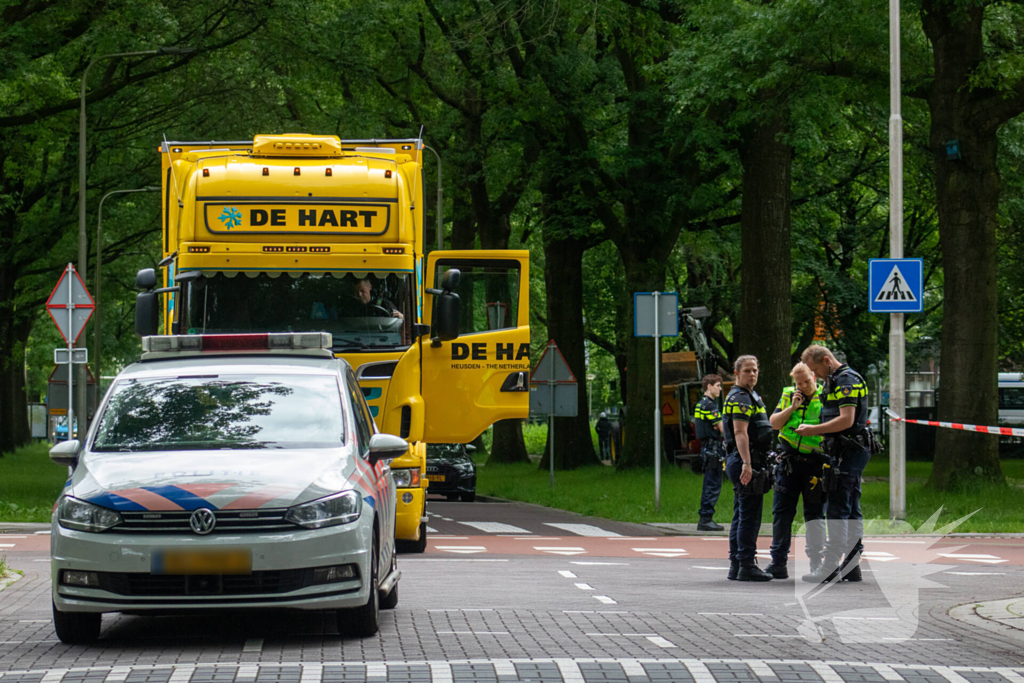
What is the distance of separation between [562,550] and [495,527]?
141 inches

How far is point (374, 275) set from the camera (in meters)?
12.8

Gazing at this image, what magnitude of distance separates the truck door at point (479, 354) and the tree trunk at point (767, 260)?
11.6 metres

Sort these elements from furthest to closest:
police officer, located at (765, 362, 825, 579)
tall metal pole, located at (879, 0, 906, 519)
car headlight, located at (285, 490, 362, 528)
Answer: tall metal pole, located at (879, 0, 906, 519)
police officer, located at (765, 362, 825, 579)
car headlight, located at (285, 490, 362, 528)

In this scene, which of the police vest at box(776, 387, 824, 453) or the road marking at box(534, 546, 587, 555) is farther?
the road marking at box(534, 546, 587, 555)

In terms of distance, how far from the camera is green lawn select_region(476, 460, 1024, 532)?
59.3 feet

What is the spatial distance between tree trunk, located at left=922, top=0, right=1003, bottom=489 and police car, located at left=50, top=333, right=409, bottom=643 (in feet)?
42.8

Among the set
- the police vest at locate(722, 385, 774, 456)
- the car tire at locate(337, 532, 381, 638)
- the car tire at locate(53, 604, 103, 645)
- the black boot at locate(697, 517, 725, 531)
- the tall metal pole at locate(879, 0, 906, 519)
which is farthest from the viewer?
the tall metal pole at locate(879, 0, 906, 519)

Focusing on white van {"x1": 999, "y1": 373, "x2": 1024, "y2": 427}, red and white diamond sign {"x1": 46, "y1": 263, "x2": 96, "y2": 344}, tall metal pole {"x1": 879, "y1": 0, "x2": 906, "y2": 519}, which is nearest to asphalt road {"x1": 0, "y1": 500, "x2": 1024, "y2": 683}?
tall metal pole {"x1": 879, "y1": 0, "x2": 906, "y2": 519}

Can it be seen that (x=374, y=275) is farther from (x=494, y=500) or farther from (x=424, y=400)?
(x=494, y=500)

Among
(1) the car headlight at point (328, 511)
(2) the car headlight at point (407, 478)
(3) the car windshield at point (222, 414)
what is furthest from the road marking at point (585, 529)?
(1) the car headlight at point (328, 511)

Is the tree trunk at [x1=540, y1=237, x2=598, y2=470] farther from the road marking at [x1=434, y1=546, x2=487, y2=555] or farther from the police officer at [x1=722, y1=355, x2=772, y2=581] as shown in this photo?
the police officer at [x1=722, y1=355, x2=772, y2=581]

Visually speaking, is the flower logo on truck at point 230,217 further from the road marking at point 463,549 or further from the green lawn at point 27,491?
the green lawn at point 27,491

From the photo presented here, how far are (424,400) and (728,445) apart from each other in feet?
10.5

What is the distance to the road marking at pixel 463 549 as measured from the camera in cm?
1484
